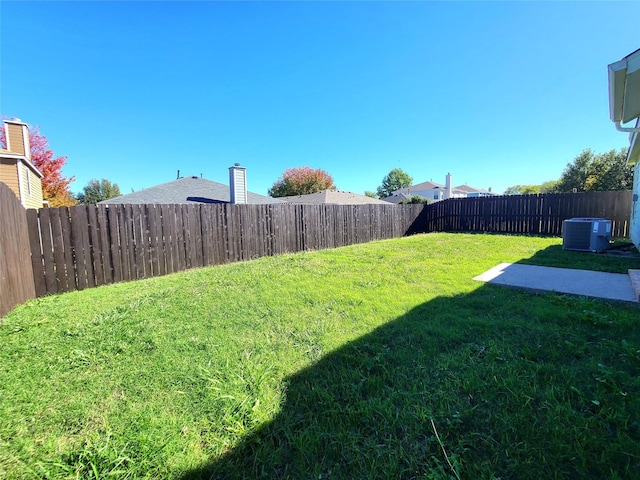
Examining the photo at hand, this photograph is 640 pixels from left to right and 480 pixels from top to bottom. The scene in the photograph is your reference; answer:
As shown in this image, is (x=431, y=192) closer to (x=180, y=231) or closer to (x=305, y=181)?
(x=305, y=181)

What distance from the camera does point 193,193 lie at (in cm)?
1269

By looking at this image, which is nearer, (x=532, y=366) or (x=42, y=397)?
(x=42, y=397)

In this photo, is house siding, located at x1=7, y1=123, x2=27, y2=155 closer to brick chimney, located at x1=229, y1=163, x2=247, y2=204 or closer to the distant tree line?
brick chimney, located at x1=229, y1=163, x2=247, y2=204

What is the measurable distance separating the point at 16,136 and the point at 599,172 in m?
38.5

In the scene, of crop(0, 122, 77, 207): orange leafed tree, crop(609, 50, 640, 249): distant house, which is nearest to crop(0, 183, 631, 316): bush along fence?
crop(609, 50, 640, 249): distant house

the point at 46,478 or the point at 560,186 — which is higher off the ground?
the point at 560,186

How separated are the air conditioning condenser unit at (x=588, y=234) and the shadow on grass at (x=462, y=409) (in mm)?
5530

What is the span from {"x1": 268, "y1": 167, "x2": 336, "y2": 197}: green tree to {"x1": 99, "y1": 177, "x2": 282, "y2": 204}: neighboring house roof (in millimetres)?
23063

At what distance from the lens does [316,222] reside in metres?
9.61

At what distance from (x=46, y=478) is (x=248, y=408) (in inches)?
37.9

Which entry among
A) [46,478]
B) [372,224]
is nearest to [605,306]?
[46,478]

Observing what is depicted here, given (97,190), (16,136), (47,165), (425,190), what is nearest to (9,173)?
(16,136)

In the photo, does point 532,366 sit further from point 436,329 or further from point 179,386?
point 179,386

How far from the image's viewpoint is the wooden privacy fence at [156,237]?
4852 mm
